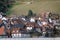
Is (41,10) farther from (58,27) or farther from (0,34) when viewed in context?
(0,34)

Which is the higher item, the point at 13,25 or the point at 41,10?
the point at 41,10

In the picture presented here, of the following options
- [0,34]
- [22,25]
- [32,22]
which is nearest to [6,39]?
[0,34]

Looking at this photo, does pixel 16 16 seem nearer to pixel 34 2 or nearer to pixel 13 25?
pixel 13 25

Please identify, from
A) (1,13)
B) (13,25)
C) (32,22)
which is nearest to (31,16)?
(32,22)

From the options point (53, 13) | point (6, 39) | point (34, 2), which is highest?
point (34, 2)

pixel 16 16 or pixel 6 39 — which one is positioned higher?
pixel 16 16

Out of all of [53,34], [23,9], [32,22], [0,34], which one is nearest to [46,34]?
[53,34]
